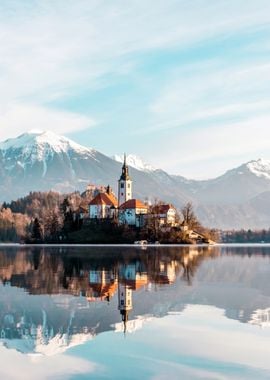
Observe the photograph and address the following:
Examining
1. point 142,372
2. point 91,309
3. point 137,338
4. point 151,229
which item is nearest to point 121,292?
point 91,309

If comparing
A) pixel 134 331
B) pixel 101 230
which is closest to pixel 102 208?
pixel 101 230

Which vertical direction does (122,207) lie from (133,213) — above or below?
above

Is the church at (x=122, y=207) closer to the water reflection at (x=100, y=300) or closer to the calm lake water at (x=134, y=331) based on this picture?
the water reflection at (x=100, y=300)

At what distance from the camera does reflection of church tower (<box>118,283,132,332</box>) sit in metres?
25.8

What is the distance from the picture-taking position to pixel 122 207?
178 meters

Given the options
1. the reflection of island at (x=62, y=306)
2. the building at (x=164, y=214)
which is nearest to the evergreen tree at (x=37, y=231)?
the building at (x=164, y=214)

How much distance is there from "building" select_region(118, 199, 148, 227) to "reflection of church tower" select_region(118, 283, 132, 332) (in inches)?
5238

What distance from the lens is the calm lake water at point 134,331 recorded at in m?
Answer: 17.2

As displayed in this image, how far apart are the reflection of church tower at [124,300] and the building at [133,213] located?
437ft

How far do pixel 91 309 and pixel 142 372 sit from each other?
1080 centimetres

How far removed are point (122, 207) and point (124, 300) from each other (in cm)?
14781

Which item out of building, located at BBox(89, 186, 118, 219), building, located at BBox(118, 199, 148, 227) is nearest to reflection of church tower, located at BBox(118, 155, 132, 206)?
building, located at BBox(89, 186, 118, 219)

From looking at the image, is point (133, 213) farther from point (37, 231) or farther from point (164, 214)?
point (37, 231)

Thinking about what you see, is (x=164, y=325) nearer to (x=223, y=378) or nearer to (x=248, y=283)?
(x=223, y=378)
